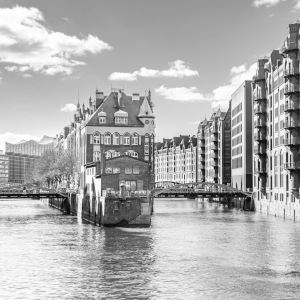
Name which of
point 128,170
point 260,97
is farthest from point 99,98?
point 128,170

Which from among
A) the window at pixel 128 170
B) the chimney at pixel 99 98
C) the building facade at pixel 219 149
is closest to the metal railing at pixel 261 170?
the window at pixel 128 170

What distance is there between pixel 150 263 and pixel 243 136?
87941mm

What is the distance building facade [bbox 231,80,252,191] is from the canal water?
5558cm

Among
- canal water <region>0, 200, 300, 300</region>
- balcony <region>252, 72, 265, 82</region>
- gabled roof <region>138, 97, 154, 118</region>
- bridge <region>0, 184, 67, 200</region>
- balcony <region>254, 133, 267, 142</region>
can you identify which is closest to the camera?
canal water <region>0, 200, 300, 300</region>

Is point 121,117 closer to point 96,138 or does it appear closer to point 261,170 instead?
point 96,138

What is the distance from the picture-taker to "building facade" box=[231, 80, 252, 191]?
129750 mm

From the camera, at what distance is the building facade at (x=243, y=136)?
12975 centimetres

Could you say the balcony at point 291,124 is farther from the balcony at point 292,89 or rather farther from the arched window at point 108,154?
the arched window at point 108,154

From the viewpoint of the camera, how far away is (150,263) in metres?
47.2

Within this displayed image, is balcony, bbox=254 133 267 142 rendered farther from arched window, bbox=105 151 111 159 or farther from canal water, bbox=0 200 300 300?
canal water, bbox=0 200 300 300

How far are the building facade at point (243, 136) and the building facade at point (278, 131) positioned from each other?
7960 millimetres

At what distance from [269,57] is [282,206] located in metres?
33.0

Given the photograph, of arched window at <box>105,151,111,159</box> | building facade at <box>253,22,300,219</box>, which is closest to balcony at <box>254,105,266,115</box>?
building facade at <box>253,22,300,219</box>

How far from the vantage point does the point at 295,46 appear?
92.1 metres
